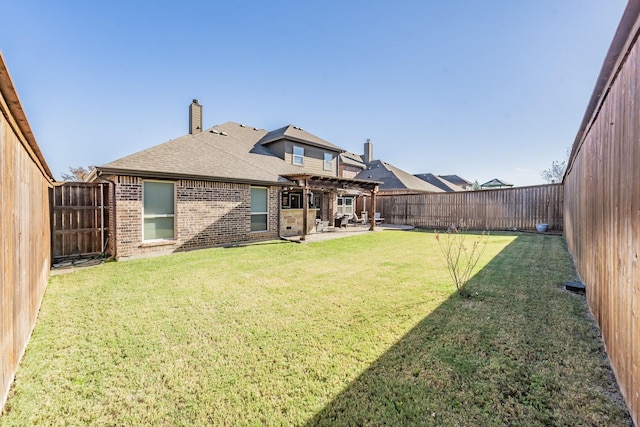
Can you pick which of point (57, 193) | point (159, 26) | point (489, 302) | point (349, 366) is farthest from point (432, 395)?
point (159, 26)

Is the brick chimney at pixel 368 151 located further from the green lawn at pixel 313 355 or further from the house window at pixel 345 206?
the green lawn at pixel 313 355

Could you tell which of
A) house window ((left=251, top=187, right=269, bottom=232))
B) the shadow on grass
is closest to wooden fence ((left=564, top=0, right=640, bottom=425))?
the shadow on grass

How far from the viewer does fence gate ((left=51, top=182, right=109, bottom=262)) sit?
7504 millimetres

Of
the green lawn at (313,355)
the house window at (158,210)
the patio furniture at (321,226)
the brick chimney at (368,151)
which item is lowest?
the green lawn at (313,355)

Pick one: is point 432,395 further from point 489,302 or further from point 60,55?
point 60,55

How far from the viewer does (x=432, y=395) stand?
7.59 ft

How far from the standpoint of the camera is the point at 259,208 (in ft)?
37.5

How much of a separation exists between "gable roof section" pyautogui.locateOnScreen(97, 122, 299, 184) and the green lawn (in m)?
3.74

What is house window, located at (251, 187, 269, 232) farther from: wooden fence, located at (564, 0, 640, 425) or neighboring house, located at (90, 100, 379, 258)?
wooden fence, located at (564, 0, 640, 425)

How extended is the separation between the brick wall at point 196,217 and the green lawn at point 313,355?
2.47m

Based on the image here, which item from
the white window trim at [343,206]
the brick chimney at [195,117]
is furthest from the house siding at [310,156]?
the brick chimney at [195,117]

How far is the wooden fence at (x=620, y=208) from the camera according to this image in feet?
6.66

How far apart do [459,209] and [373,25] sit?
39.2 ft

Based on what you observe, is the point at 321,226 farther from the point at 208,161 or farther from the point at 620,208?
the point at 620,208
